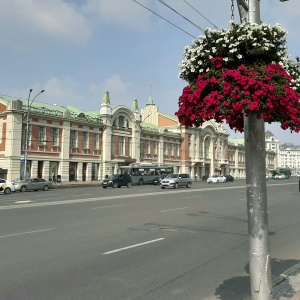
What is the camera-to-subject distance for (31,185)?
3878 centimetres

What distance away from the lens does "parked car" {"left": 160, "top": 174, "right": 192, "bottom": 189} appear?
40562 millimetres

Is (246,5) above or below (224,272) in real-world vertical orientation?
above

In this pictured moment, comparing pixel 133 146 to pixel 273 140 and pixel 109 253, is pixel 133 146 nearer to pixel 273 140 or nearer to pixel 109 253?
pixel 109 253

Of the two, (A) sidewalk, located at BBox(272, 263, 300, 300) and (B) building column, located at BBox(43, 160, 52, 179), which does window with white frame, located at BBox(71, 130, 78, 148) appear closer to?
(B) building column, located at BBox(43, 160, 52, 179)

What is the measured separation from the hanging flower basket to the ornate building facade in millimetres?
42985

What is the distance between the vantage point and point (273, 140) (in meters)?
184

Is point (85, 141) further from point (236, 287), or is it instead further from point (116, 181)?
point (236, 287)

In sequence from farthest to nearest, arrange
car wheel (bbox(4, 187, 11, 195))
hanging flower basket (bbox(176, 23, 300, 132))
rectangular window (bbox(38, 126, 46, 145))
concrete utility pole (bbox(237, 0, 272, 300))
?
rectangular window (bbox(38, 126, 46, 145))
car wheel (bbox(4, 187, 11, 195))
concrete utility pole (bbox(237, 0, 272, 300))
hanging flower basket (bbox(176, 23, 300, 132))

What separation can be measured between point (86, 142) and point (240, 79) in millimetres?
57366

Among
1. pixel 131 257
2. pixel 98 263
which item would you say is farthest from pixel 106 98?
pixel 98 263

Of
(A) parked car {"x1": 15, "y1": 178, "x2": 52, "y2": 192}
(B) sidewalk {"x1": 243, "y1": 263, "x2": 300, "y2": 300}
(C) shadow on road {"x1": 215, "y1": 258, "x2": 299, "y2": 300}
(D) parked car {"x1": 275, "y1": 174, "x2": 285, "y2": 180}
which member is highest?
(D) parked car {"x1": 275, "y1": 174, "x2": 285, "y2": 180}

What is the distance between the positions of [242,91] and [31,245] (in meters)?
6.98

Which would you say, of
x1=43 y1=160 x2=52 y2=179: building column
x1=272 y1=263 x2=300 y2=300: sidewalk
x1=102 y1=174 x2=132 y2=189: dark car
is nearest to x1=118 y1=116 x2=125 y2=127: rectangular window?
x1=43 y1=160 x2=52 y2=179: building column

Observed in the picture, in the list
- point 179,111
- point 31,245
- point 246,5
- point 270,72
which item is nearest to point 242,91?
point 270,72
